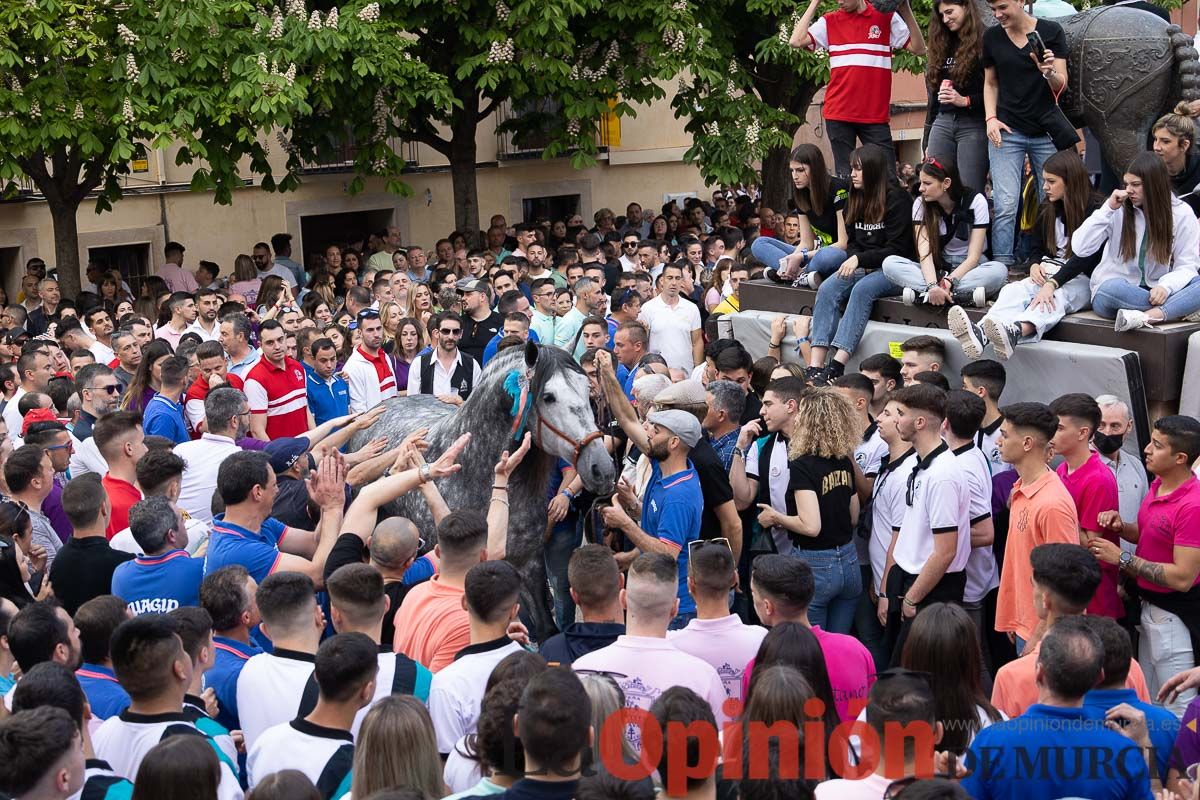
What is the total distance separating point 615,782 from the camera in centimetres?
375

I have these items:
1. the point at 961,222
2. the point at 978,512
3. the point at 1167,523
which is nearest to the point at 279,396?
the point at 961,222

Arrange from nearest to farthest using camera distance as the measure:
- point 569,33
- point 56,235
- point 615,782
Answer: point 615,782 < point 56,235 < point 569,33

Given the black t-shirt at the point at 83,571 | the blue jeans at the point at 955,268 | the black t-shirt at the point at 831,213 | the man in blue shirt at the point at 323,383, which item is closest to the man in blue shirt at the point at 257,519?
the black t-shirt at the point at 83,571

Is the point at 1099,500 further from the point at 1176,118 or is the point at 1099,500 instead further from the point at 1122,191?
the point at 1176,118

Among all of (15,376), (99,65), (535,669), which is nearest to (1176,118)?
(535,669)

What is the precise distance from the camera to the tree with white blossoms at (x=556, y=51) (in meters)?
17.5

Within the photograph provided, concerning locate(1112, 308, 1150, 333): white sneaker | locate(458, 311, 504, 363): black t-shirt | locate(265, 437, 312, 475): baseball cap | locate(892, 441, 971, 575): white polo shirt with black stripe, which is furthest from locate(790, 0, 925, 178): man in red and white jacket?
locate(265, 437, 312, 475): baseball cap

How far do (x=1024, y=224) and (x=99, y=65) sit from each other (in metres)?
10.3

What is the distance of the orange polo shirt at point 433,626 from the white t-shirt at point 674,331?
6540 millimetres

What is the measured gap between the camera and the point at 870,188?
9.67 metres

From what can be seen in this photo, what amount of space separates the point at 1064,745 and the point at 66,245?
14642 mm

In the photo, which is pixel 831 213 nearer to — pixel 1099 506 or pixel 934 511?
pixel 934 511

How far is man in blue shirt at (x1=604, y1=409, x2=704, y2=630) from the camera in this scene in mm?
6762

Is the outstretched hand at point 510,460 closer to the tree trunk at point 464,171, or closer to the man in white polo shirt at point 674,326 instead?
the man in white polo shirt at point 674,326
